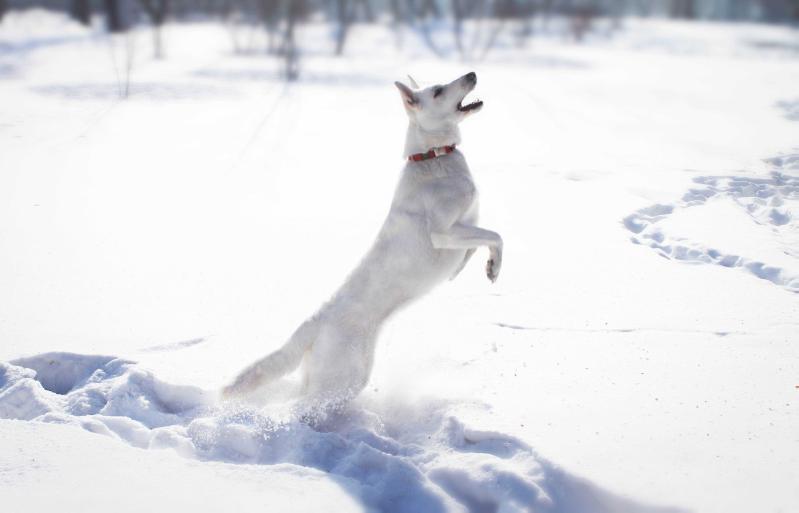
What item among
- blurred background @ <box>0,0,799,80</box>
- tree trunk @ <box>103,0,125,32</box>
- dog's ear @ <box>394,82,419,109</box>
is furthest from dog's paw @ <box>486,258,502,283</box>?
tree trunk @ <box>103,0,125,32</box>

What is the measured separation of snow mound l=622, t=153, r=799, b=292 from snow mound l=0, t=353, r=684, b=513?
2710 mm

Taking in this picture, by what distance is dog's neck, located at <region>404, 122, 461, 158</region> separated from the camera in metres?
3.52

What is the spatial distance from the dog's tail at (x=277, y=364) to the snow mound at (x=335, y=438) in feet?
0.37

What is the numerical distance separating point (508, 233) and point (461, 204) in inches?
95.8

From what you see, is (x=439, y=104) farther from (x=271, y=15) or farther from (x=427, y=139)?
(x=271, y=15)

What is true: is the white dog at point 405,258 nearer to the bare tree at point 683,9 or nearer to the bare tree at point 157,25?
the bare tree at point 157,25

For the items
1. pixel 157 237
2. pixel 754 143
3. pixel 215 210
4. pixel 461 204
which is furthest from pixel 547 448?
pixel 754 143

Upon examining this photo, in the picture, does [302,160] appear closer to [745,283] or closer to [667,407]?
[745,283]

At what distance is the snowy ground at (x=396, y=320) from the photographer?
276 cm

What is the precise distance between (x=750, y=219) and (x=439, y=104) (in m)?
3.72

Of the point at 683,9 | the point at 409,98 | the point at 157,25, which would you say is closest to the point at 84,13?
the point at 157,25

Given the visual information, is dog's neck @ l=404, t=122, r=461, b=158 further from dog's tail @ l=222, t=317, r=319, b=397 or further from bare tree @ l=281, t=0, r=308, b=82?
bare tree @ l=281, t=0, r=308, b=82

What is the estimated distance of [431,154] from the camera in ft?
11.5

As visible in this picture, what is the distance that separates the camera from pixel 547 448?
2912 mm
